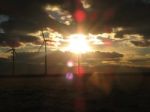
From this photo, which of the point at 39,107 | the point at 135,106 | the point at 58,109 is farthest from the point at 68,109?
the point at 135,106

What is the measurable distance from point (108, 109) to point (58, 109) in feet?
35.5

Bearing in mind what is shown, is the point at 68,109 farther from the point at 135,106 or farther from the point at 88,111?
the point at 135,106

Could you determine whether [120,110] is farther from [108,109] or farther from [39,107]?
[39,107]

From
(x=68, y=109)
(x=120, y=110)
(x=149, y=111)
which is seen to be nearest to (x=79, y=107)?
(x=68, y=109)

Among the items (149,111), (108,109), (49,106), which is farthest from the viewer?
(49,106)

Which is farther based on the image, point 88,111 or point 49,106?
point 49,106

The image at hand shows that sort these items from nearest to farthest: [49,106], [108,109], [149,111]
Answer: [149,111] → [108,109] → [49,106]

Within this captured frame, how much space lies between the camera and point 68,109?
92.7 meters

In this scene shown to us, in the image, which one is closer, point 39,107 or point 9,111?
point 9,111

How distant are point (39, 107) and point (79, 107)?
9135 millimetres

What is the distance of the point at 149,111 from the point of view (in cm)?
8506

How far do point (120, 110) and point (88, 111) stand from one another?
23.0ft

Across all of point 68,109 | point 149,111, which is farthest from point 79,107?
point 149,111

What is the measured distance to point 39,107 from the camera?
319ft
